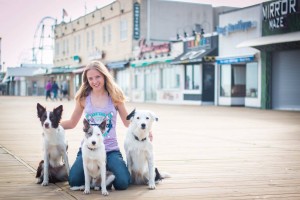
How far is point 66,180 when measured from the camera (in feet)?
19.7

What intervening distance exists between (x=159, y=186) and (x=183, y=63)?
28.2 meters

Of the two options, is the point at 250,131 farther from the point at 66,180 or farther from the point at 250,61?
the point at 250,61

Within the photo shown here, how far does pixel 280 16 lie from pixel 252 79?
460cm

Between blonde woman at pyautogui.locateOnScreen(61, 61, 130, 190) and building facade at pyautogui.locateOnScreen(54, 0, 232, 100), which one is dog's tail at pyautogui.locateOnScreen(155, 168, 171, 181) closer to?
blonde woman at pyautogui.locateOnScreen(61, 61, 130, 190)

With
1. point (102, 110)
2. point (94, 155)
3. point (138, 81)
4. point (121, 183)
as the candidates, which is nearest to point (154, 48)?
point (138, 81)

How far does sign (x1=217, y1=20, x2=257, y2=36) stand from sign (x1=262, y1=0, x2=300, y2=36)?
111cm

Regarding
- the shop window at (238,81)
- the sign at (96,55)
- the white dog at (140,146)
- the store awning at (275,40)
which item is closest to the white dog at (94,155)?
the white dog at (140,146)

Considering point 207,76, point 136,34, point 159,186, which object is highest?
point 136,34

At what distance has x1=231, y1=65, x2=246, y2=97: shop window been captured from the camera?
99.6 ft

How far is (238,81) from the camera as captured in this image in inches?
1201

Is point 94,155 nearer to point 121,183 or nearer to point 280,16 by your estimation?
point 121,183

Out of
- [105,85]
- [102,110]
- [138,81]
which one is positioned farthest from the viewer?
[138,81]

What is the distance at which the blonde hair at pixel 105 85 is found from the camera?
5781 millimetres

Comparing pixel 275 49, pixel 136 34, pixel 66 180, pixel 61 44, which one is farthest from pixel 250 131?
pixel 61 44
